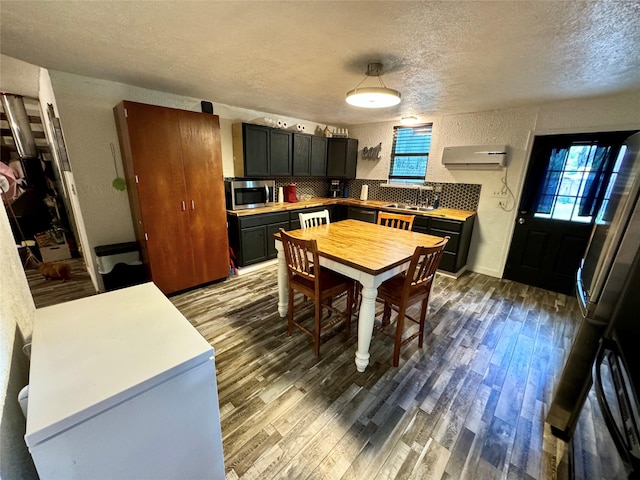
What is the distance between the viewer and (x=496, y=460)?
4.57 feet

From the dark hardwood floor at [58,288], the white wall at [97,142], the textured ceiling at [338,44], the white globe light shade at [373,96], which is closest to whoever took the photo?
the textured ceiling at [338,44]

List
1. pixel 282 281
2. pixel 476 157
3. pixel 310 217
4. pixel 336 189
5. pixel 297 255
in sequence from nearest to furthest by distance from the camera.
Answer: pixel 297 255 < pixel 282 281 < pixel 310 217 < pixel 476 157 < pixel 336 189

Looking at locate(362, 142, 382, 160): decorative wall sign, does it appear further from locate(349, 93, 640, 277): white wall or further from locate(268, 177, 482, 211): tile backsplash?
locate(349, 93, 640, 277): white wall

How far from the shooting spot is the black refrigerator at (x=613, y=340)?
2.93ft

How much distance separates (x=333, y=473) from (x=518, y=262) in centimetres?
367

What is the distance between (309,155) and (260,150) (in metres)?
1.02

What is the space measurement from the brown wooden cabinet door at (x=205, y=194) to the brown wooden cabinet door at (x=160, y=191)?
72 millimetres

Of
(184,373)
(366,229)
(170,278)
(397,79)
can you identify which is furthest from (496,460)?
(170,278)

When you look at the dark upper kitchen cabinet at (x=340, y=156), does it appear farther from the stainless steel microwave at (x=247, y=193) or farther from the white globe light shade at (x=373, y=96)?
the white globe light shade at (x=373, y=96)

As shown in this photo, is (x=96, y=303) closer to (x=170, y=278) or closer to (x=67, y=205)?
(x=170, y=278)

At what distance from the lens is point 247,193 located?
12.0 feet

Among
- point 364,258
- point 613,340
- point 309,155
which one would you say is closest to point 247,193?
point 309,155

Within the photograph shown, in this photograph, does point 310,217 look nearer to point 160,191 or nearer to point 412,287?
point 412,287

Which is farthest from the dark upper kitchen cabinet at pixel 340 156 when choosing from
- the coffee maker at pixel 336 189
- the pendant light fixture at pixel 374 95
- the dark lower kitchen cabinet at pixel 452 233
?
the pendant light fixture at pixel 374 95
